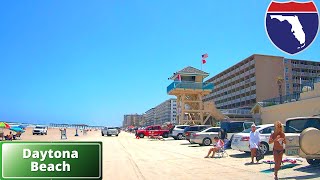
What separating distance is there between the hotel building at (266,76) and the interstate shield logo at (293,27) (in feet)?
266

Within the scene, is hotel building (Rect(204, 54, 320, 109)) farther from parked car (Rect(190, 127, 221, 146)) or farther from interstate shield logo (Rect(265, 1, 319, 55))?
interstate shield logo (Rect(265, 1, 319, 55))

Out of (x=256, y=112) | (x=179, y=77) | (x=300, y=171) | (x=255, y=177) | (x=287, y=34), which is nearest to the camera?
(x=287, y=34)

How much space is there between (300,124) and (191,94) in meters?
44.3

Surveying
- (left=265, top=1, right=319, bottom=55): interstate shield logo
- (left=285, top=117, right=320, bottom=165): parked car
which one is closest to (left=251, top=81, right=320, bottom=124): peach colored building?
(left=285, top=117, right=320, bottom=165): parked car

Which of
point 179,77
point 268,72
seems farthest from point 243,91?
point 179,77

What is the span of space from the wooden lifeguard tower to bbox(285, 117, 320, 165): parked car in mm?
41143

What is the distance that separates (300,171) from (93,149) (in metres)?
10.3

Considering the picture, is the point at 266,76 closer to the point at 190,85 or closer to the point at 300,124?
the point at 190,85

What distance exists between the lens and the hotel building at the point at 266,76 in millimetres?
90938

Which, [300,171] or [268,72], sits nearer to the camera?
[300,171]

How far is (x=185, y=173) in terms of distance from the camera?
11.7 metres

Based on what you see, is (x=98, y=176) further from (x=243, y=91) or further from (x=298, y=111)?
(x=243, y=91)

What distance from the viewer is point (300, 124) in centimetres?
1349

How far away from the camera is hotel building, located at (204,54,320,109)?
298 feet
